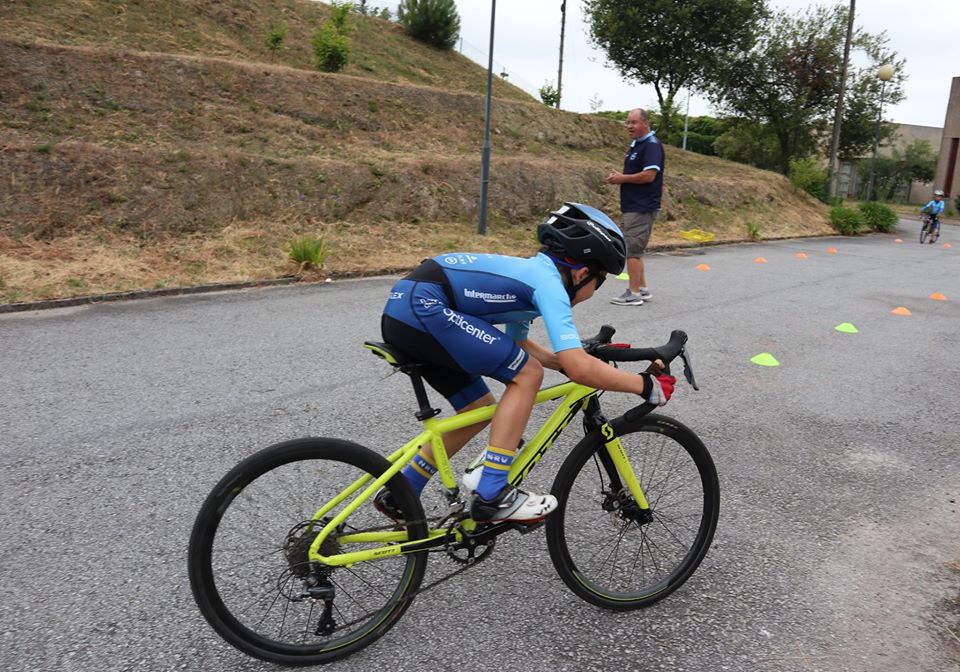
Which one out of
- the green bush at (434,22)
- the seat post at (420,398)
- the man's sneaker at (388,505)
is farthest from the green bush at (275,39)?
the man's sneaker at (388,505)

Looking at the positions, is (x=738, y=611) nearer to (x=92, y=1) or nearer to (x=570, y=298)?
(x=570, y=298)

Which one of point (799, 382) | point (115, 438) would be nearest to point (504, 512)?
point (115, 438)

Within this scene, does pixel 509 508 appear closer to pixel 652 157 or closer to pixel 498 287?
pixel 498 287

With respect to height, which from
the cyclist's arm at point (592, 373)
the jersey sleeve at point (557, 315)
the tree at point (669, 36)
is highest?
the tree at point (669, 36)

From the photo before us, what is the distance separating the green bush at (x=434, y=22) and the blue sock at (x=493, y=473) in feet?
98.5

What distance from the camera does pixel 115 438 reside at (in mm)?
4598

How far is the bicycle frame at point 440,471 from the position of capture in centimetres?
260

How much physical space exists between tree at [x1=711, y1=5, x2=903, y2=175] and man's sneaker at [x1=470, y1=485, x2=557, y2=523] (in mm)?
32989

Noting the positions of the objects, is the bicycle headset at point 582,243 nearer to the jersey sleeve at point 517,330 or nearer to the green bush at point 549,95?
the jersey sleeve at point 517,330

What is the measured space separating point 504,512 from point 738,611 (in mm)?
1121

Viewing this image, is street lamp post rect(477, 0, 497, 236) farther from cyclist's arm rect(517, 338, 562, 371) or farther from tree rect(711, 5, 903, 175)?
tree rect(711, 5, 903, 175)

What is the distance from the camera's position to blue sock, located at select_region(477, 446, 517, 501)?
274cm

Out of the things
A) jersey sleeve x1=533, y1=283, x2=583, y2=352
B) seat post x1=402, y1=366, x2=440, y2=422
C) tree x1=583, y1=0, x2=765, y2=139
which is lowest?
seat post x1=402, y1=366, x2=440, y2=422

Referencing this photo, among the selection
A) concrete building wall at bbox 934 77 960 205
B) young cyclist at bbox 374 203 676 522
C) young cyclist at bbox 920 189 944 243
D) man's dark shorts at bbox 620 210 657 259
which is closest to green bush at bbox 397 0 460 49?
young cyclist at bbox 920 189 944 243
